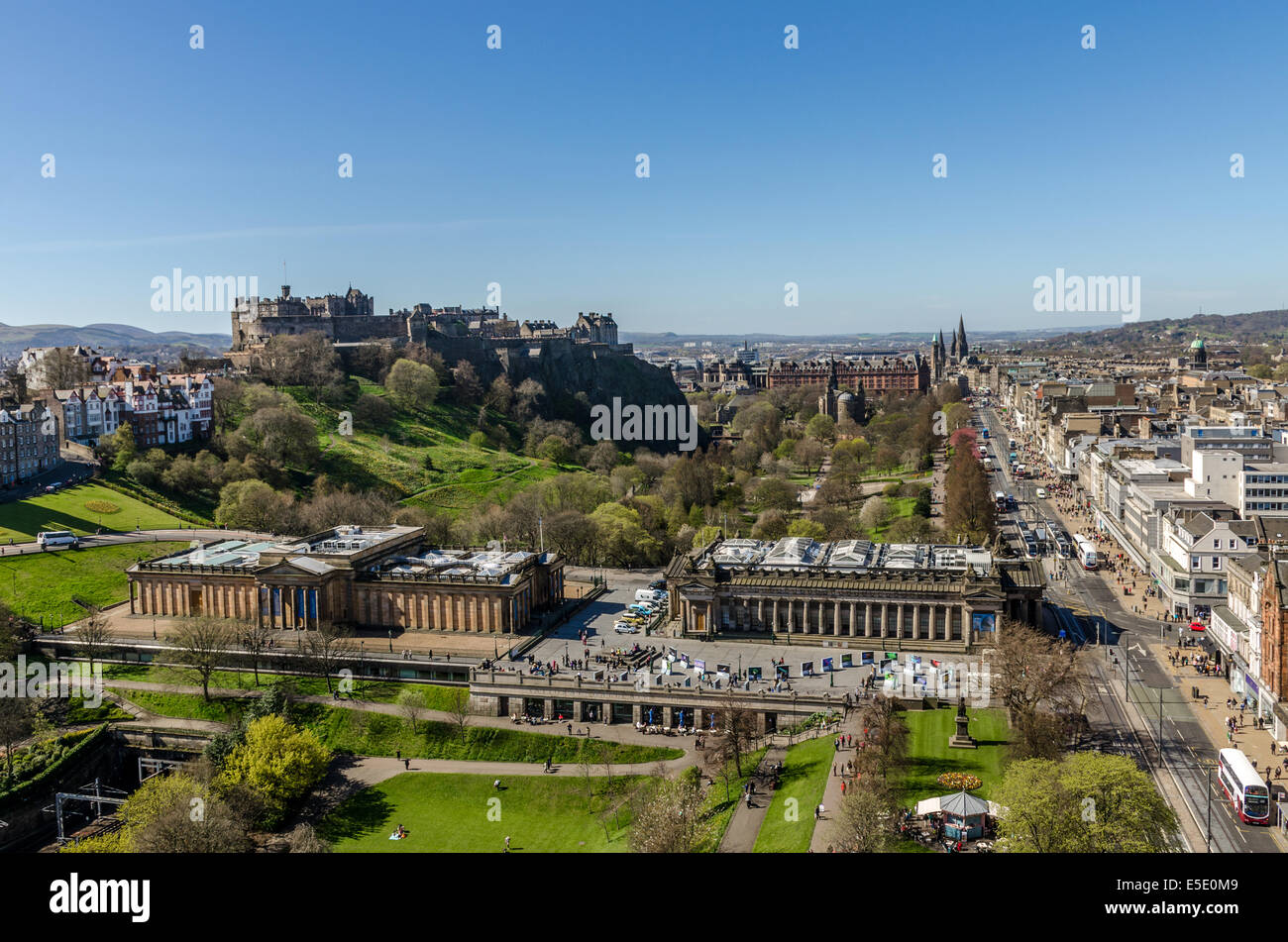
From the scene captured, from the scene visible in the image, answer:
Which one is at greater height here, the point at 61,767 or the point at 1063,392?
the point at 1063,392

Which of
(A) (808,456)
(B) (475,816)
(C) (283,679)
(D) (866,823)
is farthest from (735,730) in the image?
(A) (808,456)

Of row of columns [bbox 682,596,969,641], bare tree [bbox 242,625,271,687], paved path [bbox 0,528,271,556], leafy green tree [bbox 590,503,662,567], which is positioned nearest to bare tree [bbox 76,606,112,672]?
bare tree [bbox 242,625,271,687]

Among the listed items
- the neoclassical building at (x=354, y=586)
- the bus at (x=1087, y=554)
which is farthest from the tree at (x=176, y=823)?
the bus at (x=1087, y=554)

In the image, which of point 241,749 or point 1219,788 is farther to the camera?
point 241,749

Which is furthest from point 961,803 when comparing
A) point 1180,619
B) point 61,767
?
point 61,767

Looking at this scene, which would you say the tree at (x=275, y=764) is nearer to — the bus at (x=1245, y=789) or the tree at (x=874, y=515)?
the bus at (x=1245, y=789)
